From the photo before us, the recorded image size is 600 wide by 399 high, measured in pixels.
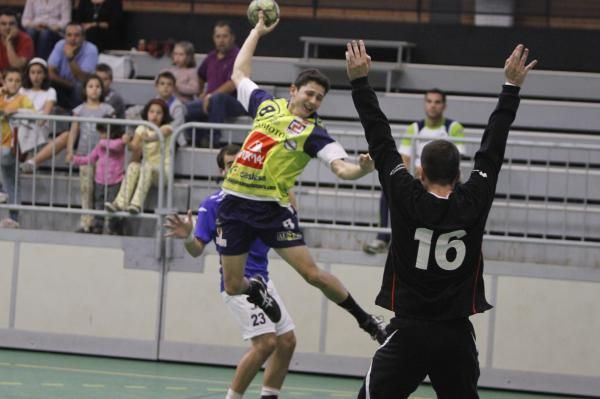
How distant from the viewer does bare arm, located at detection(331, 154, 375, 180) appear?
875 centimetres

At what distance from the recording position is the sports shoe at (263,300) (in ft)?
31.6

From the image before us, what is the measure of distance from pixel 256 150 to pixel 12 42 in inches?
304

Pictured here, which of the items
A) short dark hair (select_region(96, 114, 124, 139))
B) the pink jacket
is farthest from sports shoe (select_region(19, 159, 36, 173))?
short dark hair (select_region(96, 114, 124, 139))

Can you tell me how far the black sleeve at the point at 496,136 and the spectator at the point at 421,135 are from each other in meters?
5.85

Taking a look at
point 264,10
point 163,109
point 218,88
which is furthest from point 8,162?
point 264,10

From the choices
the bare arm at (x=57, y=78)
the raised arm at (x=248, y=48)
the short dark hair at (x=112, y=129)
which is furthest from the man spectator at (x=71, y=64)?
the raised arm at (x=248, y=48)

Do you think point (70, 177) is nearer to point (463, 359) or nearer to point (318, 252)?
point (318, 252)

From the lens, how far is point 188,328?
13242 mm

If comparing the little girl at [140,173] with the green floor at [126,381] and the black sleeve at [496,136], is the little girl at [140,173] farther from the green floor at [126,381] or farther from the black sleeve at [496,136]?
the black sleeve at [496,136]

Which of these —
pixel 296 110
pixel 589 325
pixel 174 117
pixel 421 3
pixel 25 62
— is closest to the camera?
pixel 296 110

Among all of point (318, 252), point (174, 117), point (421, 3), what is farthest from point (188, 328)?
point (421, 3)

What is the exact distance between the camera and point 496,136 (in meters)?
6.58

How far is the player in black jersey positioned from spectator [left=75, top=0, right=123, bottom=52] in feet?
37.1

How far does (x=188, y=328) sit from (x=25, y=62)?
4881 millimetres
